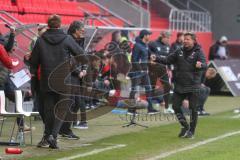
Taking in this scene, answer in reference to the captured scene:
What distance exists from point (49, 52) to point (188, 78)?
2.84m

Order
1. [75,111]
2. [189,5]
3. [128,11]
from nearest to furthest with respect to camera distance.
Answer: [75,111], [128,11], [189,5]

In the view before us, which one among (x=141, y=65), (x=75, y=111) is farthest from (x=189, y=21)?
(x=75, y=111)

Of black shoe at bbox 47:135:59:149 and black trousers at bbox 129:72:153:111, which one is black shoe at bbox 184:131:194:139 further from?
black trousers at bbox 129:72:153:111

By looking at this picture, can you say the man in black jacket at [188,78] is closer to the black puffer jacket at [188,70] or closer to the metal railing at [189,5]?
the black puffer jacket at [188,70]

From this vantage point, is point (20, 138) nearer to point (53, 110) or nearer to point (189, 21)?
point (53, 110)

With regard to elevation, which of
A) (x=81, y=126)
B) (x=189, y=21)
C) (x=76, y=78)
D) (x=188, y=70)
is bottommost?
(x=81, y=126)

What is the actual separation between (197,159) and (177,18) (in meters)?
19.8

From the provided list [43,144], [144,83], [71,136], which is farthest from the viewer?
[144,83]

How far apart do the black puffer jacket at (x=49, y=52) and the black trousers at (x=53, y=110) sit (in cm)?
19

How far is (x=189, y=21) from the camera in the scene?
30.1 meters

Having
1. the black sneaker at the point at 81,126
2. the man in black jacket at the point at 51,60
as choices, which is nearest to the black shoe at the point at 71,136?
the man in black jacket at the point at 51,60

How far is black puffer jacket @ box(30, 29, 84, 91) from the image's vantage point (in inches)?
455

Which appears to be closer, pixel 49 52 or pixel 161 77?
pixel 49 52

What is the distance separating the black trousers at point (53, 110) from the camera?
38.2 feet
